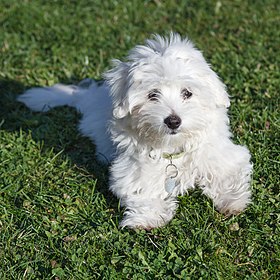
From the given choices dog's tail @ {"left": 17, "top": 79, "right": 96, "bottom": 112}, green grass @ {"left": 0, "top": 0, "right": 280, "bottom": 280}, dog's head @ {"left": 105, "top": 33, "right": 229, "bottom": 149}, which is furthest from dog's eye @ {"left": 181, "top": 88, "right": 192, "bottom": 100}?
dog's tail @ {"left": 17, "top": 79, "right": 96, "bottom": 112}

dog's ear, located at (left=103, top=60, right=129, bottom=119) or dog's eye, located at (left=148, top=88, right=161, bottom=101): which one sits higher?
dog's eye, located at (left=148, top=88, right=161, bottom=101)

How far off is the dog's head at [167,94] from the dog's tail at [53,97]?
169 cm

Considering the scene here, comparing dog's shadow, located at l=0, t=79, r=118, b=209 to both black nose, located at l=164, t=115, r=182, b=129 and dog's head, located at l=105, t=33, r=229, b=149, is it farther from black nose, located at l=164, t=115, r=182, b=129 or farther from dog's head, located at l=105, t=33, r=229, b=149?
black nose, located at l=164, t=115, r=182, b=129

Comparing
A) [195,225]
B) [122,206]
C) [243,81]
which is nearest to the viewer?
[195,225]

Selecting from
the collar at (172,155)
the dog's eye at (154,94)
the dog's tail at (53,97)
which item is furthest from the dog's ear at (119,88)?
the dog's tail at (53,97)

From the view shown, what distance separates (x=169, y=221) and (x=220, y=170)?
59 cm

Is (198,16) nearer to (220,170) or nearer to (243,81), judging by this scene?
(243,81)

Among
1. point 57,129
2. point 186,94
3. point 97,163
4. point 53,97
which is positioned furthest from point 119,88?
point 53,97

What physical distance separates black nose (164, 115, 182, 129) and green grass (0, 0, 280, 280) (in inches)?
25.3

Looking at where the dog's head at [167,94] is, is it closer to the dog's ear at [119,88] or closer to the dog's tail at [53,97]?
the dog's ear at [119,88]

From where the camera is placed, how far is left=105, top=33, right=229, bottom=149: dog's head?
442 centimetres

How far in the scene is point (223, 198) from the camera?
463cm

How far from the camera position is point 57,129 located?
6.01 metres

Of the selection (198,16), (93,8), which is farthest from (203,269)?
(93,8)
